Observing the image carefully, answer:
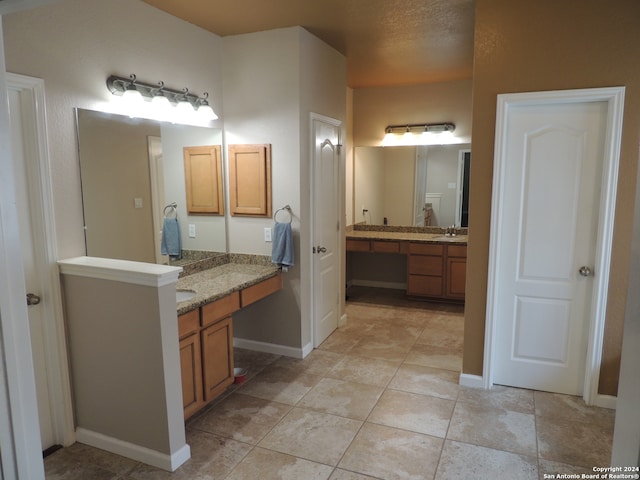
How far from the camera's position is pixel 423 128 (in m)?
5.55

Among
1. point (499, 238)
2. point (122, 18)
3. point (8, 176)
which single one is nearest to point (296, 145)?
point (122, 18)

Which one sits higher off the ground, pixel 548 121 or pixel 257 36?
pixel 257 36

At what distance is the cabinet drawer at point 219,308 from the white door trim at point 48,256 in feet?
2.59

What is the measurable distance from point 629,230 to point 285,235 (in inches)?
92.5

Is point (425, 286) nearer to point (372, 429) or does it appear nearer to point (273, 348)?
point (273, 348)

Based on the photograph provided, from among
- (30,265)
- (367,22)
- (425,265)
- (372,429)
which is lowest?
(372,429)

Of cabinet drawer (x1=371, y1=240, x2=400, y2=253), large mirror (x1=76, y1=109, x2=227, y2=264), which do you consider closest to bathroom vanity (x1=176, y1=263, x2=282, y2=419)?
large mirror (x1=76, y1=109, x2=227, y2=264)

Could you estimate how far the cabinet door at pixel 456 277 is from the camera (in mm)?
5160

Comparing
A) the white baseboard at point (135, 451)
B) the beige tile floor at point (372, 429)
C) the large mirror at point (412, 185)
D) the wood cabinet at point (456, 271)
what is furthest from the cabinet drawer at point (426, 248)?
the white baseboard at point (135, 451)

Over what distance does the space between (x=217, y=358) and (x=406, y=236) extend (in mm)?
3298

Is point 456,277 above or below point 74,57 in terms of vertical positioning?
below

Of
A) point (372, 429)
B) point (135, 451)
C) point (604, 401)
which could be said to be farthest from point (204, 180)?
point (604, 401)

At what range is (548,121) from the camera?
289cm

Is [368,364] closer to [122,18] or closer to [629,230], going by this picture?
[629,230]
